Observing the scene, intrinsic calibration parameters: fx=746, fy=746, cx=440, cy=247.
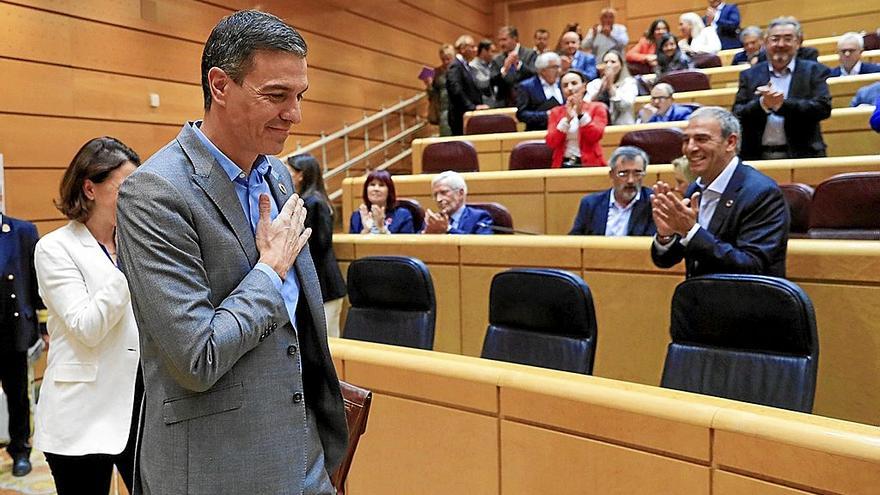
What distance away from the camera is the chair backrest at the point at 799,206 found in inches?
113

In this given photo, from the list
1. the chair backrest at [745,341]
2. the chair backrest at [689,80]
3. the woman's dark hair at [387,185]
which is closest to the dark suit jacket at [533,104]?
the chair backrest at [689,80]

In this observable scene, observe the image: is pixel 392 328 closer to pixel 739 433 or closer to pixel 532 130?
pixel 739 433

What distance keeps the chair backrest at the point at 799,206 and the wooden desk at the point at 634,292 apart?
82 centimetres

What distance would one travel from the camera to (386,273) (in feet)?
7.73

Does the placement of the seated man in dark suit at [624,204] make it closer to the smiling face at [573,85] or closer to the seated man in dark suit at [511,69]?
the smiling face at [573,85]

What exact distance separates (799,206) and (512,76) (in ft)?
12.6

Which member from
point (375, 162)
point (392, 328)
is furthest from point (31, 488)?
point (375, 162)

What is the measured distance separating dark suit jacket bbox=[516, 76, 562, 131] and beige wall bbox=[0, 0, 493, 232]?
5.79 feet

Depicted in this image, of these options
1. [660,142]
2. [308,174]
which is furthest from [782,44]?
[308,174]

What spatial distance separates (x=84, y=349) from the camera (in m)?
1.47

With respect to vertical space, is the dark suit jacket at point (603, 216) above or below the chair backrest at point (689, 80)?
below

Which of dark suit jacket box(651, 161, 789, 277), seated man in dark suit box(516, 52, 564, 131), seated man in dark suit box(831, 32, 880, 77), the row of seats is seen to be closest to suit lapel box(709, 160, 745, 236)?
dark suit jacket box(651, 161, 789, 277)

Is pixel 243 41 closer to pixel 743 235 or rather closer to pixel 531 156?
pixel 743 235

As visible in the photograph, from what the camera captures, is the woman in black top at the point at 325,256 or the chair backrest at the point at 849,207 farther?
the woman in black top at the point at 325,256
